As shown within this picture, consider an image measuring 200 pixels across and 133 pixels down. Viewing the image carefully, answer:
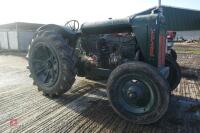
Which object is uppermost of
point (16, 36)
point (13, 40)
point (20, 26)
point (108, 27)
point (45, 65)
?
point (20, 26)

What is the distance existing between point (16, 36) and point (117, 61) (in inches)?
665

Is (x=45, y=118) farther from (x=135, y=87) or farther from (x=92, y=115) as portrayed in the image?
(x=135, y=87)

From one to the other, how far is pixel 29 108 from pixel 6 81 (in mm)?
3310

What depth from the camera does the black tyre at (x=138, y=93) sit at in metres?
4.81

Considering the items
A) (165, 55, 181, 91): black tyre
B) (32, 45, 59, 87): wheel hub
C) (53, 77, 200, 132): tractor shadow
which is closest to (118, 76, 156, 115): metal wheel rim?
(53, 77, 200, 132): tractor shadow

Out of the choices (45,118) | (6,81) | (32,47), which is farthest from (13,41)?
(45,118)

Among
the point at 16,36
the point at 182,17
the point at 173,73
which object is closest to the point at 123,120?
the point at 173,73

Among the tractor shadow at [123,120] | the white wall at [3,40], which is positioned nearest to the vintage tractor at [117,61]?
the tractor shadow at [123,120]

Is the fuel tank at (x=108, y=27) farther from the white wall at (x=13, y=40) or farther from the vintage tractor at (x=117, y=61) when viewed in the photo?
the white wall at (x=13, y=40)

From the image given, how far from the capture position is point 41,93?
276 inches

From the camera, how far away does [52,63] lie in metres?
6.56

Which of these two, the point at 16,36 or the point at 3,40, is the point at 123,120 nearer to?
the point at 16,36

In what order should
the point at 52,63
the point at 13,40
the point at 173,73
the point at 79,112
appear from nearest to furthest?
the point at 79,112
the point at 52,63
the point at 173,73
the point at 13,40

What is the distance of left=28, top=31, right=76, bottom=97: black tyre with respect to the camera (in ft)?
19.8
